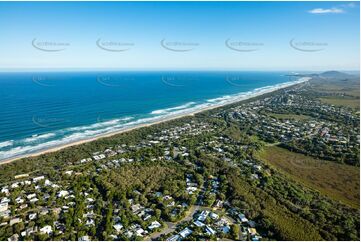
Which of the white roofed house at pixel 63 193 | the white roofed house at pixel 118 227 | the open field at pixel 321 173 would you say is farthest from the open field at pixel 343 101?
the white roofed house at pixel 63 193

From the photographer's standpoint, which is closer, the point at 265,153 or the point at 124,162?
the point at 124,162

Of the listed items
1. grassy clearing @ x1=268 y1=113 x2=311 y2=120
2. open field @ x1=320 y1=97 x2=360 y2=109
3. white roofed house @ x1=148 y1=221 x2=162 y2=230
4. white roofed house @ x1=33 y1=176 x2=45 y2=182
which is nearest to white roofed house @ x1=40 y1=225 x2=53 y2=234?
white roofed house @ x1=148 y1=221 x2=162 y2=230

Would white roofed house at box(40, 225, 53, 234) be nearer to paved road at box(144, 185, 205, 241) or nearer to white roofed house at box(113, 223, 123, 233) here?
white roofed house at box(113, 223, 123, 233)

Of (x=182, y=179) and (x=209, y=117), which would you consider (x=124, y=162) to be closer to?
(x=182, y=179)

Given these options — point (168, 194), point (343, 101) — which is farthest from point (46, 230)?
point (343, 101)

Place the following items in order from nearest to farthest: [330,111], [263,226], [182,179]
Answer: [263,226], [182,179], [330,111]

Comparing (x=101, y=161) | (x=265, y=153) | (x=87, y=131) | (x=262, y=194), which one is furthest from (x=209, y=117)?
(x=262, y=194)

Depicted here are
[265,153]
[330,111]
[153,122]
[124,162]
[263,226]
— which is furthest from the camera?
[330,111]
